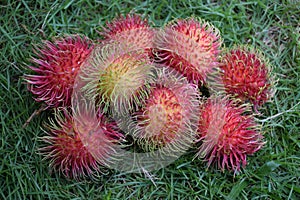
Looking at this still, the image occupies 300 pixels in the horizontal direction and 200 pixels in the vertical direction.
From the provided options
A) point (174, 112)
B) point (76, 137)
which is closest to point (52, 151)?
point (76, 137)

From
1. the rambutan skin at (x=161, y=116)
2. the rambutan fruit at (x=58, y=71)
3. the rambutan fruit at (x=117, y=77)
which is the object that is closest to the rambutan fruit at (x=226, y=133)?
the rambutan skin at (x=161, y=116)

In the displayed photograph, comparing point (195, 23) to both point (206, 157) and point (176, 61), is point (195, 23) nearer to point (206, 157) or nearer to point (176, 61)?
point (176, 61)

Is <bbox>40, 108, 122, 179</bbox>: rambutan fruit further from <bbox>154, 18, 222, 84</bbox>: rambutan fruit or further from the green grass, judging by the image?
<bbox>154, 18, 222, 84</bbox>: rambutan fruit

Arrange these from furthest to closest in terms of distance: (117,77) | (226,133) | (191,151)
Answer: (191,151)
(226,133)
(117,77)

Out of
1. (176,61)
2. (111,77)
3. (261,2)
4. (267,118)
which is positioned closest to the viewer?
(111,77)

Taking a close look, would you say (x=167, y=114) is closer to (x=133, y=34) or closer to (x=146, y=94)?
(x=146, y=94)

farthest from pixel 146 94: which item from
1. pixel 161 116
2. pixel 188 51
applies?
pixel 188 51
